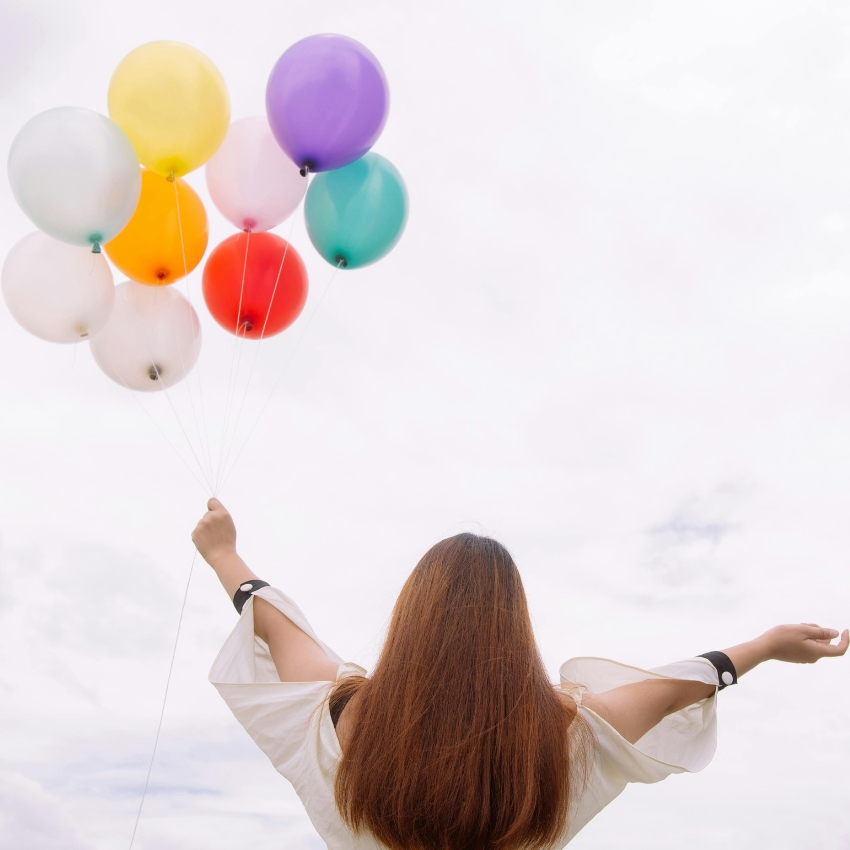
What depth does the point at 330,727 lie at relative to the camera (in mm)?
1621

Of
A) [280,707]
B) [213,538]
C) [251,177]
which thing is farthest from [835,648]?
[251,177]

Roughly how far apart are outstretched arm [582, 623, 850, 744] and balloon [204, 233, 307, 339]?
2255mm

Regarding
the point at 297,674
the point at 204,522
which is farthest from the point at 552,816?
the point at 204,522

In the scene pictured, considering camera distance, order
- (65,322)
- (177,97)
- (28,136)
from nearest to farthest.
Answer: (28,136) → (177,97) → (65,322)

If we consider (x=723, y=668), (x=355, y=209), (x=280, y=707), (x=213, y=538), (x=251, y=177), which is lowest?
(x=280, y=707)

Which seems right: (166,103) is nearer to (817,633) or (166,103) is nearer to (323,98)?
(323,98)

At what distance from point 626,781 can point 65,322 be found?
2.60 m

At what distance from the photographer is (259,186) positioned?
3.21 meters

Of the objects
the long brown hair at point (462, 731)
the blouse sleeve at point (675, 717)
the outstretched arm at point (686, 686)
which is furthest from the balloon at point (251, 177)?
the outstretched arm at point (686, 686)

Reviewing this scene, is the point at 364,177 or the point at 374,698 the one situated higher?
the point at 364,177

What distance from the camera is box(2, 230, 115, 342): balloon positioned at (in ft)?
9.87

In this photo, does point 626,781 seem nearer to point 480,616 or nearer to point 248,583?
point 480,616

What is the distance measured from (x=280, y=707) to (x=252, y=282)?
206cm

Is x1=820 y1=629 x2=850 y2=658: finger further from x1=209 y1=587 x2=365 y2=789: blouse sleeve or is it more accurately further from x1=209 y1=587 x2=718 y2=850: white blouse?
x1=209 y1=587 x2=365 y2=789: blouse sleeve
